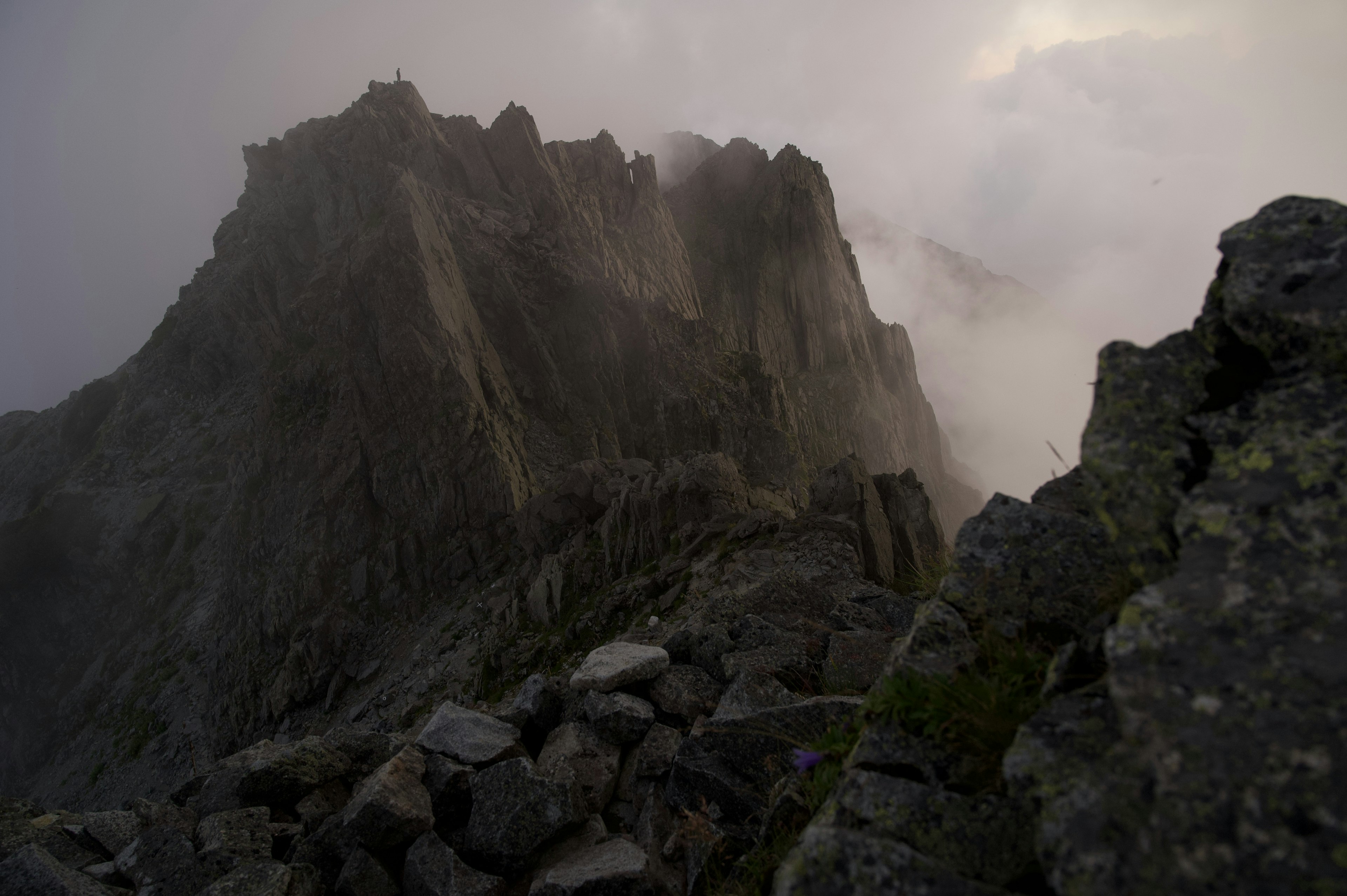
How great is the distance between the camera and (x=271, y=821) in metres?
7.46

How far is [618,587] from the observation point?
27.1 meters

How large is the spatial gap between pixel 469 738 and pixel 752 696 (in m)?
3.77

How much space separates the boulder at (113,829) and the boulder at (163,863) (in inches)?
20.5

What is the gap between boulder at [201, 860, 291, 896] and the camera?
584 centimetres

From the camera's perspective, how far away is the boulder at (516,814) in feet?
20.7

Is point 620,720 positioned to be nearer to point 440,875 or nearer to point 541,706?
point 541,706

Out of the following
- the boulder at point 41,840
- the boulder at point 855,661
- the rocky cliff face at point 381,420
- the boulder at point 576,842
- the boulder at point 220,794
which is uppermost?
the rocky cliff face at point 381,420

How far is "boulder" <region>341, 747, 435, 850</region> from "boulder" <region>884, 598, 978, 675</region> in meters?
5.47

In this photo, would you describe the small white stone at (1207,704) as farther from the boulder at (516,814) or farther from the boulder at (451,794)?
the boulder at (451,794)

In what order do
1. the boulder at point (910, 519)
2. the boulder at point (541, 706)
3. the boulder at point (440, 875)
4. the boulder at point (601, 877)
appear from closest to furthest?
the boulder at point (601, 877) < the boulder at point (440, 875) < the boulder at point (541, 706) < the boulder at point (910, 519)

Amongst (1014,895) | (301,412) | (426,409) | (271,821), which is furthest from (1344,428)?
(301,412)

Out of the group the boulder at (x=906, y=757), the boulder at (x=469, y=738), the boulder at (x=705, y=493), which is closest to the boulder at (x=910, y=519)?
the boulder at (x=705, y=493)

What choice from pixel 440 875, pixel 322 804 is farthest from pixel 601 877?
pixel 322 804

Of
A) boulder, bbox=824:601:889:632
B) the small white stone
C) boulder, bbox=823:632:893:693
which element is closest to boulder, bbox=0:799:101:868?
boulder, bbox=823:632:893:693
